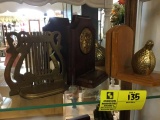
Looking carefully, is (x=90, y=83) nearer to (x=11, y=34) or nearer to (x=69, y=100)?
(x=69, y=100)

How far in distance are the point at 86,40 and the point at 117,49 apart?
0.10m

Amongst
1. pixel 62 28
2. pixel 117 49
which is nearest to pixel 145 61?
pixel 117 49

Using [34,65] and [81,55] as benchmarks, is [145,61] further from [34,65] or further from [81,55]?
[34,65]

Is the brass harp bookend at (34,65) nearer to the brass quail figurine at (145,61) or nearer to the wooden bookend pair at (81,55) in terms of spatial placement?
the wooden bookend pair at (81,55)

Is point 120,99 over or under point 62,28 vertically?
under

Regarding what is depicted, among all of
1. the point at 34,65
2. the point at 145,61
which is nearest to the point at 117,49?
the point at 145,61

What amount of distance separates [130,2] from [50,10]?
58cm

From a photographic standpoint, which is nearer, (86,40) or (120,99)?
(120,99)

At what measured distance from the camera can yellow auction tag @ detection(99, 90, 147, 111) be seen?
37 centimetres

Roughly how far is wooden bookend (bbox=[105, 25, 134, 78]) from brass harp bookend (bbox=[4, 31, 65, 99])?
130 mm

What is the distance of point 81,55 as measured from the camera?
18.9 inches

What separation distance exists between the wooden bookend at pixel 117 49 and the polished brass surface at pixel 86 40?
7cm

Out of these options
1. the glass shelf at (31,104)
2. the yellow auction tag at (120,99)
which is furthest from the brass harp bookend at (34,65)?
the yellow auction tag at (120,99)

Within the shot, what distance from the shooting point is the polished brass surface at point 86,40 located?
0.47m
